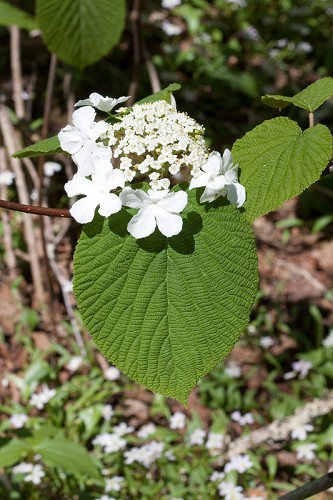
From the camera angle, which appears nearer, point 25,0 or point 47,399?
point 47,399

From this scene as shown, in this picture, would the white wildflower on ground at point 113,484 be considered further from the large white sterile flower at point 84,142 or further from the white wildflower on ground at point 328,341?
the large white sterile flower at point 84,142

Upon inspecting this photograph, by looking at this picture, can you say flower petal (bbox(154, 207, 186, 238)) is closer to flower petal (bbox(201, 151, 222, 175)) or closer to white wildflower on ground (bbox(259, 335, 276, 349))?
flower petal (bbox(201, 151, 222, 175))

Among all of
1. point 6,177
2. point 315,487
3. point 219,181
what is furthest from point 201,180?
point 6,177

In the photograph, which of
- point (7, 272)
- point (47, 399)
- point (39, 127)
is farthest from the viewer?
point (39, 127)

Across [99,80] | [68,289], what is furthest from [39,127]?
[68,289]

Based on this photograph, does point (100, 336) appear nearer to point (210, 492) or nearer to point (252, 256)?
point (252, 256)

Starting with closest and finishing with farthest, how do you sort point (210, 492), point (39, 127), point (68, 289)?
point (210, 492) → point (68, 289) → point (39, 127)

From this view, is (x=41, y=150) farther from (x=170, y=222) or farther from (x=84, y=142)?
(x=170, y=222)

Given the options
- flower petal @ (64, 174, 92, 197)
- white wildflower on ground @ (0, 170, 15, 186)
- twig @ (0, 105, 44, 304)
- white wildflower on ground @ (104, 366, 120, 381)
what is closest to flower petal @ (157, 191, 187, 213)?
flower petal @ (64, 174, 92, 197)
